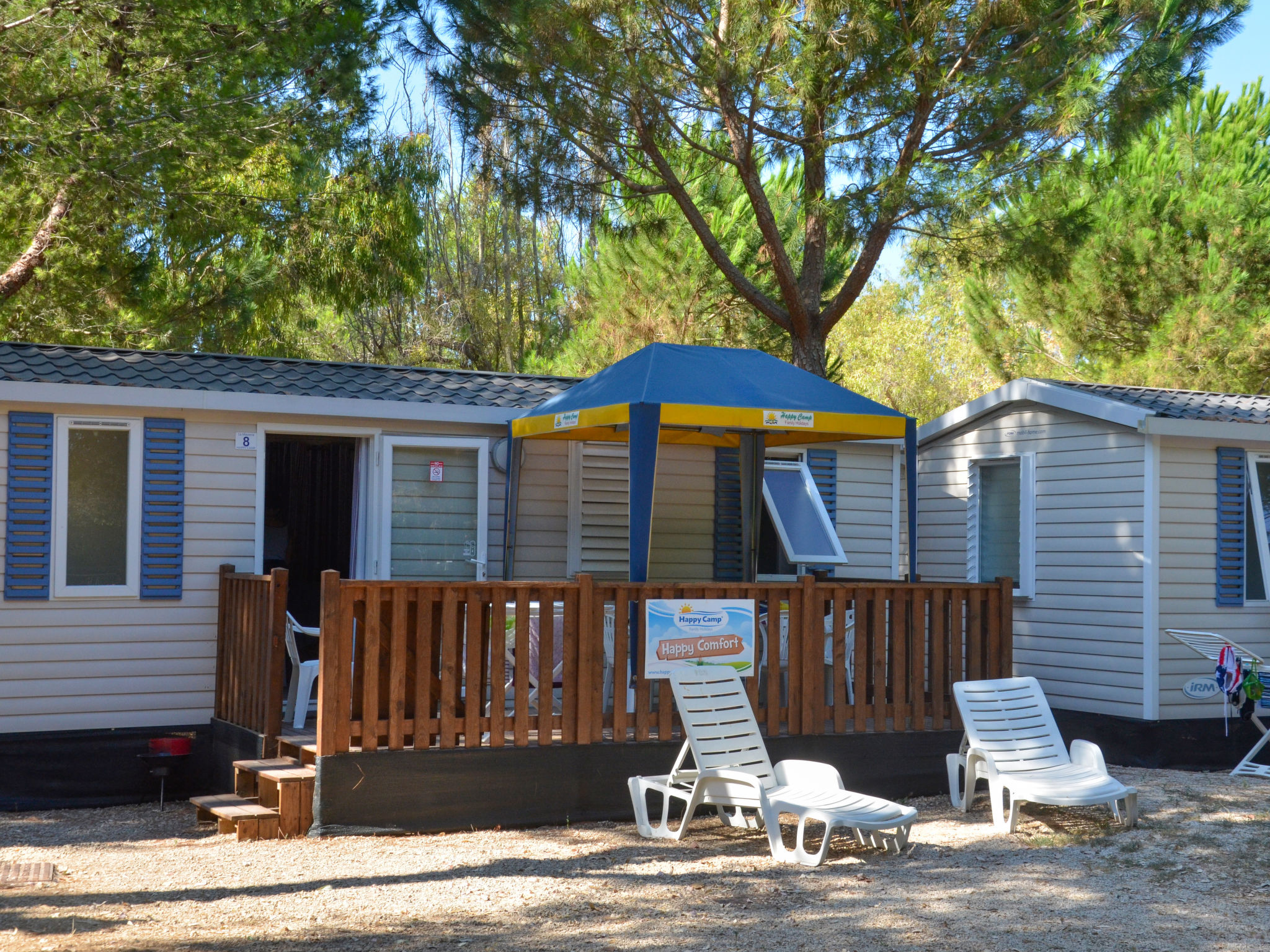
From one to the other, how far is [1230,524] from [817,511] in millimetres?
3094

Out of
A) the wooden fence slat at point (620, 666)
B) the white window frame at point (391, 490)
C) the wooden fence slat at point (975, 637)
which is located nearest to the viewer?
the wooden fence slat at point (620, 666)

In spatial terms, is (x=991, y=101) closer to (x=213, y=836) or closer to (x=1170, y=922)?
(x=1170, y=922)

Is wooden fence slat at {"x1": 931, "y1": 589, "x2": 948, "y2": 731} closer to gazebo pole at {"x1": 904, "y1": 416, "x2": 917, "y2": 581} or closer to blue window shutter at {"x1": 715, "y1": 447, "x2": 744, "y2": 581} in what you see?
gazebo pole at {"x1": 904, "y1": 416, "x2": 917, "y2": 581}

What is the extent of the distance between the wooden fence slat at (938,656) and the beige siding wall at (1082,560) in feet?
7.12

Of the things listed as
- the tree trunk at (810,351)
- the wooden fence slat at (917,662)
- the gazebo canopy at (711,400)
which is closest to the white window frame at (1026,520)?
the tree trunk at (810,351)

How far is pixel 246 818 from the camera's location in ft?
20.0

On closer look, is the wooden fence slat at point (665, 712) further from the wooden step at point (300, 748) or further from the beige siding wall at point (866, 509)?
the beige siding wall at point (866, 509)

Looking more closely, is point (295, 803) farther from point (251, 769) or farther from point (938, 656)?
point (938, 656)

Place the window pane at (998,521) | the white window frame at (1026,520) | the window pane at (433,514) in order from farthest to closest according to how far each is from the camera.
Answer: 1. the window pane at (998,521)
2. the white window frame at (1026,520)
3. the window pane at (433,514)

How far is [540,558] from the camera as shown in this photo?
8945mm

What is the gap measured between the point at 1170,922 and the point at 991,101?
8230 mm

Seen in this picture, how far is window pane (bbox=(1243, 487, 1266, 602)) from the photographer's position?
30.9ft

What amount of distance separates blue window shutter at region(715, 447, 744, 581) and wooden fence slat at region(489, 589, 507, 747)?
3252 millimetres

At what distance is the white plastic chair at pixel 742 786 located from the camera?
582cm
